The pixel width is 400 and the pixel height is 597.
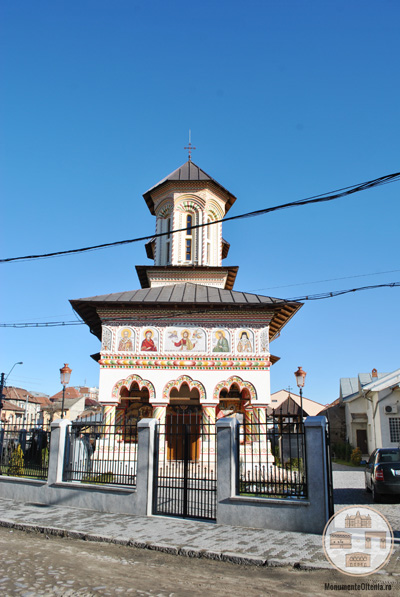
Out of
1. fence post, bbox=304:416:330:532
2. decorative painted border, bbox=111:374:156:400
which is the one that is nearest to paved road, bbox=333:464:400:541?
fence post, bbox=304:416:330:532

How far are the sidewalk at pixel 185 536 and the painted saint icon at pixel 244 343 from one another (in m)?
9.46

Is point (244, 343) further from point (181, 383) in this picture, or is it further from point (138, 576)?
point (138, 576)

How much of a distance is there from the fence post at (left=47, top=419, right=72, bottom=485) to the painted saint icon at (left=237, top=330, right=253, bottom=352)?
Answer: 8272 millimetres

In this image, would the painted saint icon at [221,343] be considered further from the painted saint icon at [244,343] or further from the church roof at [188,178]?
the church roof at [188,178]

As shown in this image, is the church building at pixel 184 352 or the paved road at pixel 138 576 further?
the church building at pixel 184 352

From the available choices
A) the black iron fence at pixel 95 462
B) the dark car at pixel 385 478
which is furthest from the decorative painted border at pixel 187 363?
the dark car at pixel 385 478

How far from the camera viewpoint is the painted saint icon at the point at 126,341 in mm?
18281

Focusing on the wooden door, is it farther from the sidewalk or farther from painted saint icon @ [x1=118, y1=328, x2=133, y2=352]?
the sidewalk

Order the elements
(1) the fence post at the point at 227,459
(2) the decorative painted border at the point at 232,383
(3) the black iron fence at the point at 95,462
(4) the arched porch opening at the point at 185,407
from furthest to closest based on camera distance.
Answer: (2) the decorative painted border at the point at 232,383
(4) the arched porch opening at the point at 185,407
(3) the black iron fence at the point at 95,462
(1) the fence post at the point at 227,459

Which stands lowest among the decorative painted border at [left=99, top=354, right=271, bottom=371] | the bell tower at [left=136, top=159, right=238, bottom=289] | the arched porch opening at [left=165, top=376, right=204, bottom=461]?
the arched porch opening at [left=165, top=376, right=204, bottom=461]

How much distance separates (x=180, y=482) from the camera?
9.67 metres

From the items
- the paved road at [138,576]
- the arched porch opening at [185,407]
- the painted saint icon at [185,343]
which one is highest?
the painted saint icon at [185,343]

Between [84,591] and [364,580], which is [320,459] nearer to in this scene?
[364,580]

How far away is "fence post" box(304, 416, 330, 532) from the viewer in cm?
804
